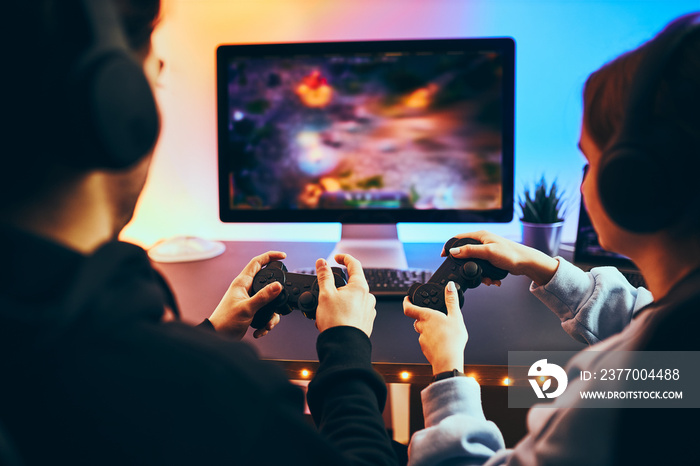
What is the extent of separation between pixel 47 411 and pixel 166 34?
129 centimetres

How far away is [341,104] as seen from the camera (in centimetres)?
95

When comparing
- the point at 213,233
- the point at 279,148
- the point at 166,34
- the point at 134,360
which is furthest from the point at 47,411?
the point at 166,34

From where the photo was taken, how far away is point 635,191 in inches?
13.7

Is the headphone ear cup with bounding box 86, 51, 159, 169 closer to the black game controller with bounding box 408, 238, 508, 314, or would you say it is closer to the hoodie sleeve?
the black game controller with bounding box 408, 238, 508, 314

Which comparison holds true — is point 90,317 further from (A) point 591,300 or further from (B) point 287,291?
(A) point 591,300

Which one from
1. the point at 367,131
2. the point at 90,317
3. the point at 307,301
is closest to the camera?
the point at 90,317

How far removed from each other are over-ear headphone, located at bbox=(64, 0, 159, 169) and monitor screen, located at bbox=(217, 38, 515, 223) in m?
0.71

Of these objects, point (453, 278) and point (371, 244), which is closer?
point (453, 278)

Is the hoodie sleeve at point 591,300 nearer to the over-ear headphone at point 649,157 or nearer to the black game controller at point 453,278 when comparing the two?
the black game controller at point 453,278

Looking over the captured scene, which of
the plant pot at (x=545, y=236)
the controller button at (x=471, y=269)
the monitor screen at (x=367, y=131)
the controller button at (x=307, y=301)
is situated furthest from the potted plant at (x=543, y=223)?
the controller button at (x=307, y=301)

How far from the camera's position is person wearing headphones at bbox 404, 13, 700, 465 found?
1.04 ft

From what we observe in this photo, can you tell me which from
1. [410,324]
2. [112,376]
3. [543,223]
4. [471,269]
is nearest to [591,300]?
[471,269]

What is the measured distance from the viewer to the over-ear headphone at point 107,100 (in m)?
0.23

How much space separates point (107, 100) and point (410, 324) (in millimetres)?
581
